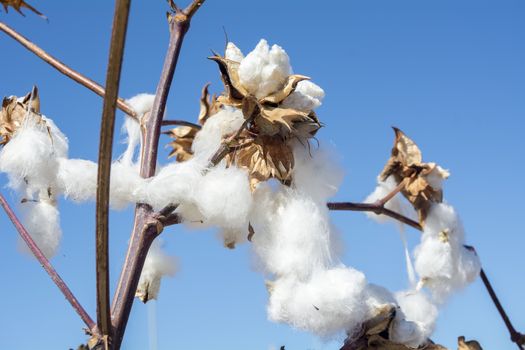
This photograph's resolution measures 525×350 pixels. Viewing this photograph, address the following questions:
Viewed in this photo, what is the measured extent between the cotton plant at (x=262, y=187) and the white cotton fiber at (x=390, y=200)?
1.41ft

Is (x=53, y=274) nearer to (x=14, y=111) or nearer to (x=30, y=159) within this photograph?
(x=30, y=159)

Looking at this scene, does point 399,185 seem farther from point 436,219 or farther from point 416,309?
point 416,309

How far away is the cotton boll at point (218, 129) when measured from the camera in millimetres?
1002

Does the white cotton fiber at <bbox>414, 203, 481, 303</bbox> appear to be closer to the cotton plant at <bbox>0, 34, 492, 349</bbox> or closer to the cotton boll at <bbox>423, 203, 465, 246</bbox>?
the cotton boll at <bbox>423, 203, 465, 246</bbox>

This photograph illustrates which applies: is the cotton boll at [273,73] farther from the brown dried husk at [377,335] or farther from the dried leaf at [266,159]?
the brown dried husk at [377,335]

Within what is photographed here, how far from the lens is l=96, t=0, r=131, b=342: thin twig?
23.3 inches

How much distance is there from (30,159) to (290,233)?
0.38 m

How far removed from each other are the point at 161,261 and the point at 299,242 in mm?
413

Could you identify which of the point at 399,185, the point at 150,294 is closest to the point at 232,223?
the point at 150,294

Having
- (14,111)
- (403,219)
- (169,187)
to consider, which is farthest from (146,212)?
(403,219)

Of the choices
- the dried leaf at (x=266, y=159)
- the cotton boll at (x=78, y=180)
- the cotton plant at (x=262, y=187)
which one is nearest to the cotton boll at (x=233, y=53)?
the cotton plant at (x=262, y=187)

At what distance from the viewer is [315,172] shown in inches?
39.0

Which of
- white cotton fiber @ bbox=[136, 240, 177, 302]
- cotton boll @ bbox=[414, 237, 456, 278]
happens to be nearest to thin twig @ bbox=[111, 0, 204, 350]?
white cotton fiber @ bbox=[136, 240, 177, 302]

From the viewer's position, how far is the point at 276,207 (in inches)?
37.9
